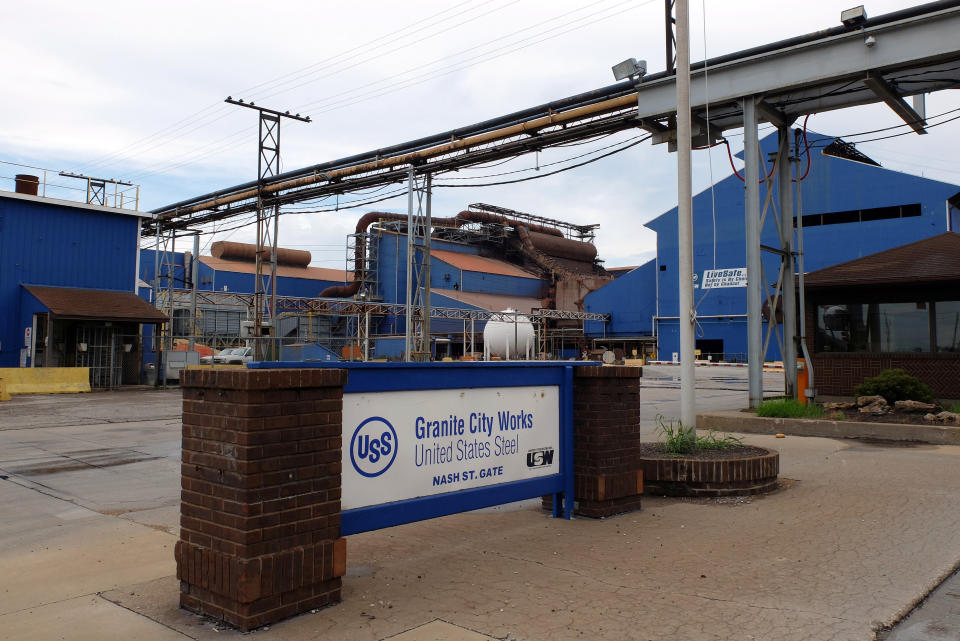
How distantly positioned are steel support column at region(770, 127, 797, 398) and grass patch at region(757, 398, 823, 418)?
1479mm

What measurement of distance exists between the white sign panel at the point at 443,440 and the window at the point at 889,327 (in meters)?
14.6

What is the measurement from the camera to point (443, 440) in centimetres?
536

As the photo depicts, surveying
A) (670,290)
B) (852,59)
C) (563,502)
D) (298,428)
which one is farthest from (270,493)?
(670,290)

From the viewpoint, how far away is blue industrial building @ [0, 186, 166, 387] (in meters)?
28.9

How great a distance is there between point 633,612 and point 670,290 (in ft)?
178

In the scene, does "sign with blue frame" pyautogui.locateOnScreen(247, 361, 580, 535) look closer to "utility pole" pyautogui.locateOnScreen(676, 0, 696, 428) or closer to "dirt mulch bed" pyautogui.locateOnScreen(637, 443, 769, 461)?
"dirt mulch bed" pyautogui.locateOnScreen(637, 443, 769, 461)

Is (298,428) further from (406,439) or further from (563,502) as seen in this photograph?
(563,502)

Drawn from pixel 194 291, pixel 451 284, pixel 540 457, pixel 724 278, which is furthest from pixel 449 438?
pixel 451 284

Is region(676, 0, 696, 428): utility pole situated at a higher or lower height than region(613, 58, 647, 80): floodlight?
lower

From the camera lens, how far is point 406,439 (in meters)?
5.06

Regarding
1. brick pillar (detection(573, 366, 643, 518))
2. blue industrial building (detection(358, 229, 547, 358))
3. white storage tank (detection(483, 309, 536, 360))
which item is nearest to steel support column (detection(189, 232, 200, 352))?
white storage tank (detection(483, 309, 536, 360))

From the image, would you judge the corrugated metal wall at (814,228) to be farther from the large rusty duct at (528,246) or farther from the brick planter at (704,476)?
the brick planter at (704,476)

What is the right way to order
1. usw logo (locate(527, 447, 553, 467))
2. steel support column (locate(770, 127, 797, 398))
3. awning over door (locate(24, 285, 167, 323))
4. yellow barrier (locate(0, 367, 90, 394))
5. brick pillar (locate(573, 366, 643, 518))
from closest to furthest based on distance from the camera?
usw logo (locate(527, 447, 553, 467)) → brick pillar (locate(573, 366, 643, 518)) → steel support column (locate(770, 127, 797, 398)) → yellow barrier (locate(0, 367, 90, 394)) → awning over door (locate(24, 285, 167, 323))

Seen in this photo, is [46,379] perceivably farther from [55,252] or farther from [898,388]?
[898,388]
